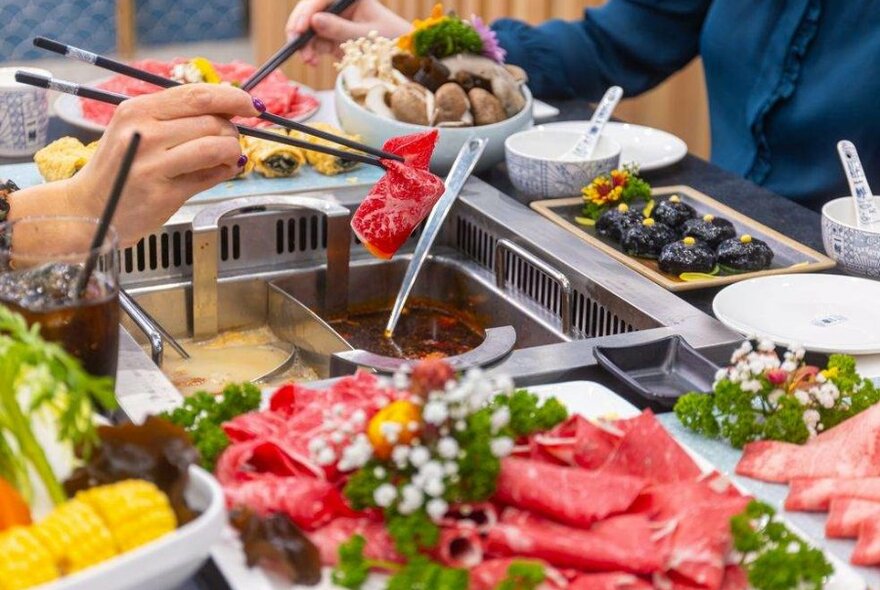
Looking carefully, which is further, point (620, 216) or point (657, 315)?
point (620, 216)

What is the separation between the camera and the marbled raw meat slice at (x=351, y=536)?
105 cm

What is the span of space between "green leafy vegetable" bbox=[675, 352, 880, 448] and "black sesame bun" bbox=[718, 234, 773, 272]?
1.86 ft

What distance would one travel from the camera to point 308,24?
2.78 meters

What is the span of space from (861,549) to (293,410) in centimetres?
57

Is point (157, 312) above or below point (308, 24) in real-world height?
below

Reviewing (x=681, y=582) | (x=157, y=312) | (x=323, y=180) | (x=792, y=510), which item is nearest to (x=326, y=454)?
(x=681, y=582)

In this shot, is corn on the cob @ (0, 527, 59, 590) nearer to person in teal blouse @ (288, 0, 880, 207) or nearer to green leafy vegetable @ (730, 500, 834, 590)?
green leafy vegetable @ (730, 500, 834, 590)

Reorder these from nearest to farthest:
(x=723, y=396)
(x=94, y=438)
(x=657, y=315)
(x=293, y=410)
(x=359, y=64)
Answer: (x=94, y=438), (x=293, y=410), (x=723, y=396), (x=657, y=315), (x=359, y=64)

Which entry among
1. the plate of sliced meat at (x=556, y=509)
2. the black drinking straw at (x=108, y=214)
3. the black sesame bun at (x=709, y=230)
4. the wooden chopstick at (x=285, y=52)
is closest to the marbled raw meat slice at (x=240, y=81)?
the wooden chopstick at (x=285, y=52)

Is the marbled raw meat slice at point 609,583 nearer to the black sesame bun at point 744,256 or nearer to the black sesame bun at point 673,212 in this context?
the black sesame bun at point 744,256

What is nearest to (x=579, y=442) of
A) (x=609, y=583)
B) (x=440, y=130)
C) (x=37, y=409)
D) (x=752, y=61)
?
(x=609, y=583)

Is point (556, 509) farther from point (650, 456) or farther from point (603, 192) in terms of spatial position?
point (603, 192)

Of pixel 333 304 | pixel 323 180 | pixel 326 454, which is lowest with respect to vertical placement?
pixel 333 304

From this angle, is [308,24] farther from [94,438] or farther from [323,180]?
[94,438]
